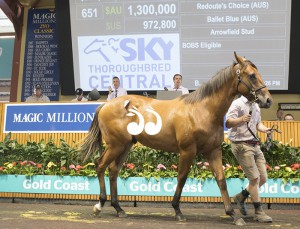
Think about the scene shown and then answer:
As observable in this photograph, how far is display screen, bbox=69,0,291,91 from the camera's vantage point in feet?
50.0

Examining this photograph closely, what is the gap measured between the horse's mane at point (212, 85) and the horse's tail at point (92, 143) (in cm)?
151

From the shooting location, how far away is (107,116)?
819 cm

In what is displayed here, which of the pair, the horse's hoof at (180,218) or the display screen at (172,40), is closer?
the horse's hoof at (180,218)

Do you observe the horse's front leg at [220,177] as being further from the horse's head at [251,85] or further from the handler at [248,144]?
the horse's head at [251,85]

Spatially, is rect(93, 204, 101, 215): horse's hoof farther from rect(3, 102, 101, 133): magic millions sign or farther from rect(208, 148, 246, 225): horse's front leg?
rect(3, 102, 101, 133): magic millions sign

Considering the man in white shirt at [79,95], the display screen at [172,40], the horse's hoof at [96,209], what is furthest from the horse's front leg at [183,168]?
the display screen at [172,40]

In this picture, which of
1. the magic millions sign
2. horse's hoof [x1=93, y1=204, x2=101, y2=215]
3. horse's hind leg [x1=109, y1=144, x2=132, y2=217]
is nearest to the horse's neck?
horse's hind leg [x1=109, y1=144, x2=132, y2=217]

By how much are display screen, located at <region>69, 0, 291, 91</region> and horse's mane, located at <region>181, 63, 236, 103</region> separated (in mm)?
7847

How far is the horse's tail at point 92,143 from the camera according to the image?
843cm

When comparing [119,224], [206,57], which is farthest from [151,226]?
[206,57]

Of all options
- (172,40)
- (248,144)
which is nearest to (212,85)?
(248,144)

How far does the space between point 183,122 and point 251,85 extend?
107 centimetres

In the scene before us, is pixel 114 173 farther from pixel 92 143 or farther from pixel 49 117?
pixel 49 117

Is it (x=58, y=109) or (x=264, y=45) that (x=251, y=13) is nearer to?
(x=264, y=45)
